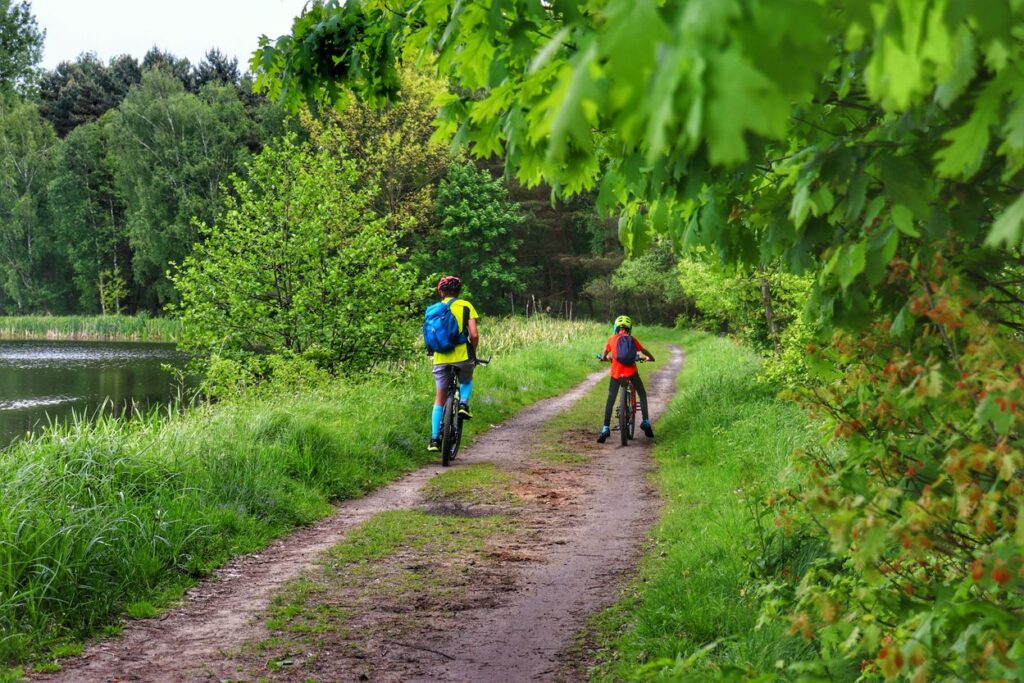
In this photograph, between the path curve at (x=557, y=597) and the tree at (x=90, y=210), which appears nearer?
the path curve at (x=557, y=597)

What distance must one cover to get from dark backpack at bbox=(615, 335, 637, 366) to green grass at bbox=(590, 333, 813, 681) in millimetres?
1245

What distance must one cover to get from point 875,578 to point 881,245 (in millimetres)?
1016

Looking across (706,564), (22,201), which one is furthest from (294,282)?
(22,201)

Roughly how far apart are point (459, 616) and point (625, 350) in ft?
22.8

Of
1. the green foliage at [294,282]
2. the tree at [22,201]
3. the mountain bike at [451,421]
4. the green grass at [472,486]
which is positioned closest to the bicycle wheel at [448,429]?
the mountain bike at [451,421]

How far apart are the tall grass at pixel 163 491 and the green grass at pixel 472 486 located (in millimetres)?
664

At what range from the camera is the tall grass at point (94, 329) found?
43188 millimetres

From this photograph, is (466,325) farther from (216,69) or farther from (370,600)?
(216,69)

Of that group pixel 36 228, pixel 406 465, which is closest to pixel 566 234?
pixel 36 228

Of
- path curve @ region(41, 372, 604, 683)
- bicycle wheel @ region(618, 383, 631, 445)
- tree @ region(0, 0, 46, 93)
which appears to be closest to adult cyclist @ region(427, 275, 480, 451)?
path curve @ region(41, 372, 604, 683)

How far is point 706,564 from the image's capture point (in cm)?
578

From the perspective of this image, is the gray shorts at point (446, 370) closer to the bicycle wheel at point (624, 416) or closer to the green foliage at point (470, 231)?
the bicycle wheel at point (624, 416)

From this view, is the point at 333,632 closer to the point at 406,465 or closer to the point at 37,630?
the point at 37,630

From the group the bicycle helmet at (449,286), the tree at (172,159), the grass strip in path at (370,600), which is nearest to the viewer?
the grass strip in path at (370,600)
